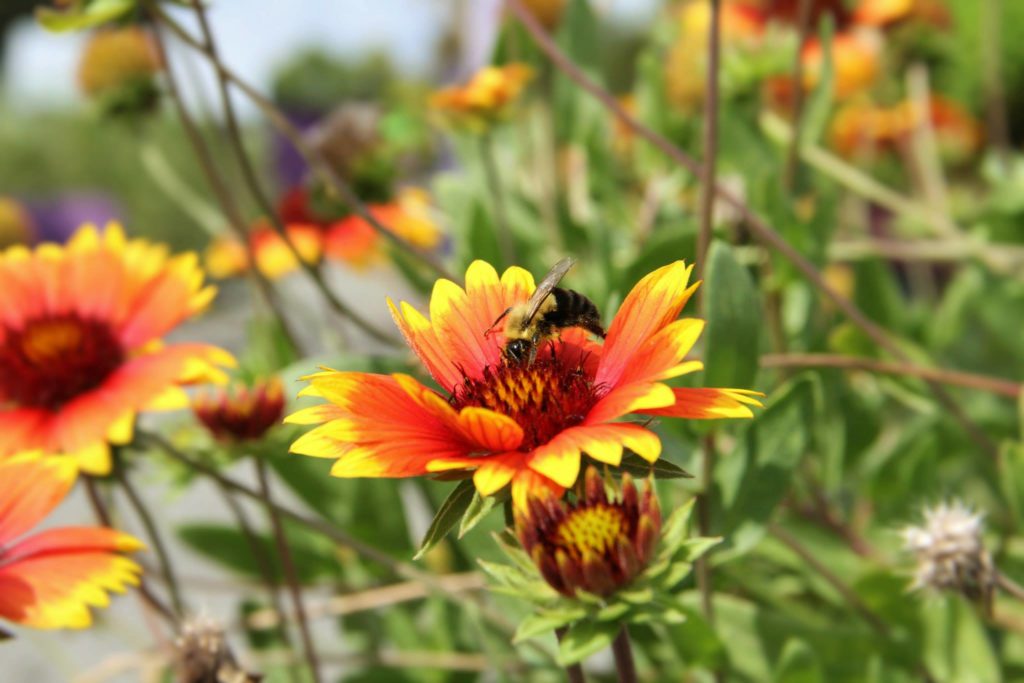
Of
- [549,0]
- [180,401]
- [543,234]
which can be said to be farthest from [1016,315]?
[180,401]

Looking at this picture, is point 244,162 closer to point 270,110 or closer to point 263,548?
point 270,110

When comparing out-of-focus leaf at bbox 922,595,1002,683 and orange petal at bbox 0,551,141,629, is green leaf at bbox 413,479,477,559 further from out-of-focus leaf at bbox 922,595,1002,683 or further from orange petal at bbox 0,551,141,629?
out-of-focus leaf at bbox 922,595,1002,683

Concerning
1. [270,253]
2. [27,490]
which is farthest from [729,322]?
[270,253]

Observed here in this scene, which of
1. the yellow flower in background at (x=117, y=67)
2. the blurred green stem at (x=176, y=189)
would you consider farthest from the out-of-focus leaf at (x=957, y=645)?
the yellow flower in background at (x=117, y=67)

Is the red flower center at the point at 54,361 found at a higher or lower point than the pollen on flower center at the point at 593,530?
higher

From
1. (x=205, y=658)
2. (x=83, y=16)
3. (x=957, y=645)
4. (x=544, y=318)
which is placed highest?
(x=83, y=16)

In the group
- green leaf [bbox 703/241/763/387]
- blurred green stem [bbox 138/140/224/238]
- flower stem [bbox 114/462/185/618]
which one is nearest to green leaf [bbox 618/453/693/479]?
green leaf [bbox 703/241/763/387]

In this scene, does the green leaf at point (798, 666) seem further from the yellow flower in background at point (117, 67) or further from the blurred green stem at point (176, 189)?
the yellow flower in background at point (117, 67)
